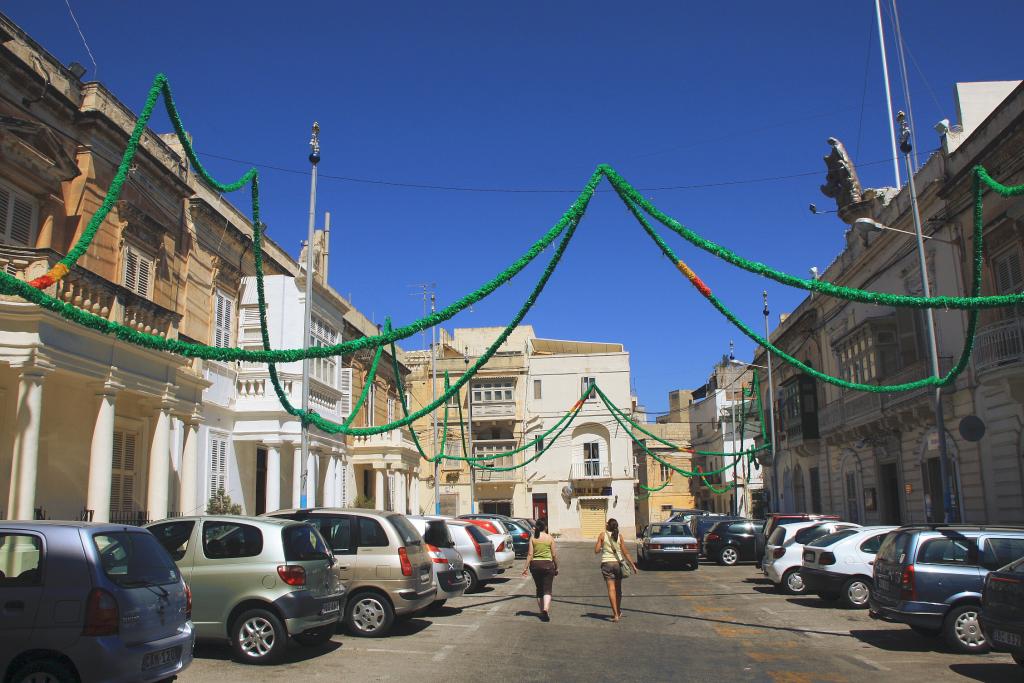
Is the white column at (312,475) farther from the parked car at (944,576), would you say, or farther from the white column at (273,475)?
the parked car at (944,576)

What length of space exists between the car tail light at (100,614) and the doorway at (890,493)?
27.4 meters

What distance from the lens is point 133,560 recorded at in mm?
7281

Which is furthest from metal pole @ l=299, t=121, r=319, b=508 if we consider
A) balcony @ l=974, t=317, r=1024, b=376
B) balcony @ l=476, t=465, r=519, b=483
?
balcony @ l=476, t=465, r=519, b=483

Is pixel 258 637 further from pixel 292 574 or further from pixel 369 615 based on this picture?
pixel 369 615

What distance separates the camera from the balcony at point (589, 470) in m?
53.1

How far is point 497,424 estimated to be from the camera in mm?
55281

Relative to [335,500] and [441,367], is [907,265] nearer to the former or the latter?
[335,500]

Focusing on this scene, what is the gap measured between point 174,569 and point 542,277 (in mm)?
6584

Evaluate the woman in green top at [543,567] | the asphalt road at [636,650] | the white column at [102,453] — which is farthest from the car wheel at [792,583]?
the white column at [102,453]

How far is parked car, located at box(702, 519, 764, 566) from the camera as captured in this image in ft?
90.9

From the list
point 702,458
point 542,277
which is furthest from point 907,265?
point 702,458

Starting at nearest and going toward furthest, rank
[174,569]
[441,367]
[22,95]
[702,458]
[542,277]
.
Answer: [174,569] → [542,277] → [22,95] → [441,367] → [702,458]

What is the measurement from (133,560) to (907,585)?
9.24 meters

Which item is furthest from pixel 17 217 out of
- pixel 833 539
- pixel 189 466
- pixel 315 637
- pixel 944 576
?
pixel 833 539
